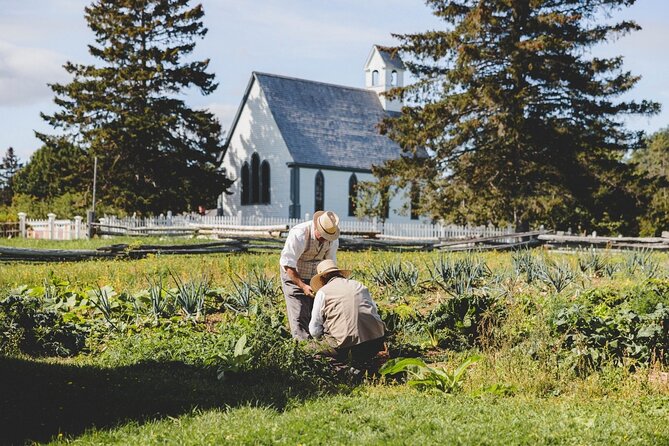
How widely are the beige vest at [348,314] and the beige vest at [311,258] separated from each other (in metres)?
0.66

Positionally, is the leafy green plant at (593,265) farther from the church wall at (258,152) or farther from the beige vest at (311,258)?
the church wall at (258,152)

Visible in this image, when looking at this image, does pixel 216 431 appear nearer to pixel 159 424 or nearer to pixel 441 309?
pixel 159 424

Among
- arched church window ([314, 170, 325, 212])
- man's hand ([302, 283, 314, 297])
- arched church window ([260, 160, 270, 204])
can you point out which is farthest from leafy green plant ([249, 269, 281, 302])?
arched church window ([260, 160, 270, 204])

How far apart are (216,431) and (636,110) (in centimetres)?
Answer: 2666

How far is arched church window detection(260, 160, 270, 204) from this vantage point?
1561 inches

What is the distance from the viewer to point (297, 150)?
38438 mm

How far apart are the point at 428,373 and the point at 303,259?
6.88 ft

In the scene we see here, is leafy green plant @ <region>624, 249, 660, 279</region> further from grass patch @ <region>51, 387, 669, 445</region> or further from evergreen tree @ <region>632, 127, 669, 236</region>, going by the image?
evergreen tree @ <region>632, 127, 669, 236</region>

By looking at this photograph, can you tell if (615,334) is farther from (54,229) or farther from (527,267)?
(54,229)

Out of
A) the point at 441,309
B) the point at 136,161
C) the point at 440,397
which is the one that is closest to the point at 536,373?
the point at 440,397

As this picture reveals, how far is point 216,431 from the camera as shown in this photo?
566 centimetres

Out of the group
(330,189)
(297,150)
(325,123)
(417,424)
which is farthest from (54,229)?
(417,424)

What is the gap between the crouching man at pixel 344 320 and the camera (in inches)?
314

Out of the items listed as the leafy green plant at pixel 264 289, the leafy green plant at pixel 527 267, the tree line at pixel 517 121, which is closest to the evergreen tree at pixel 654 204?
the tree line at pixel 517 121
